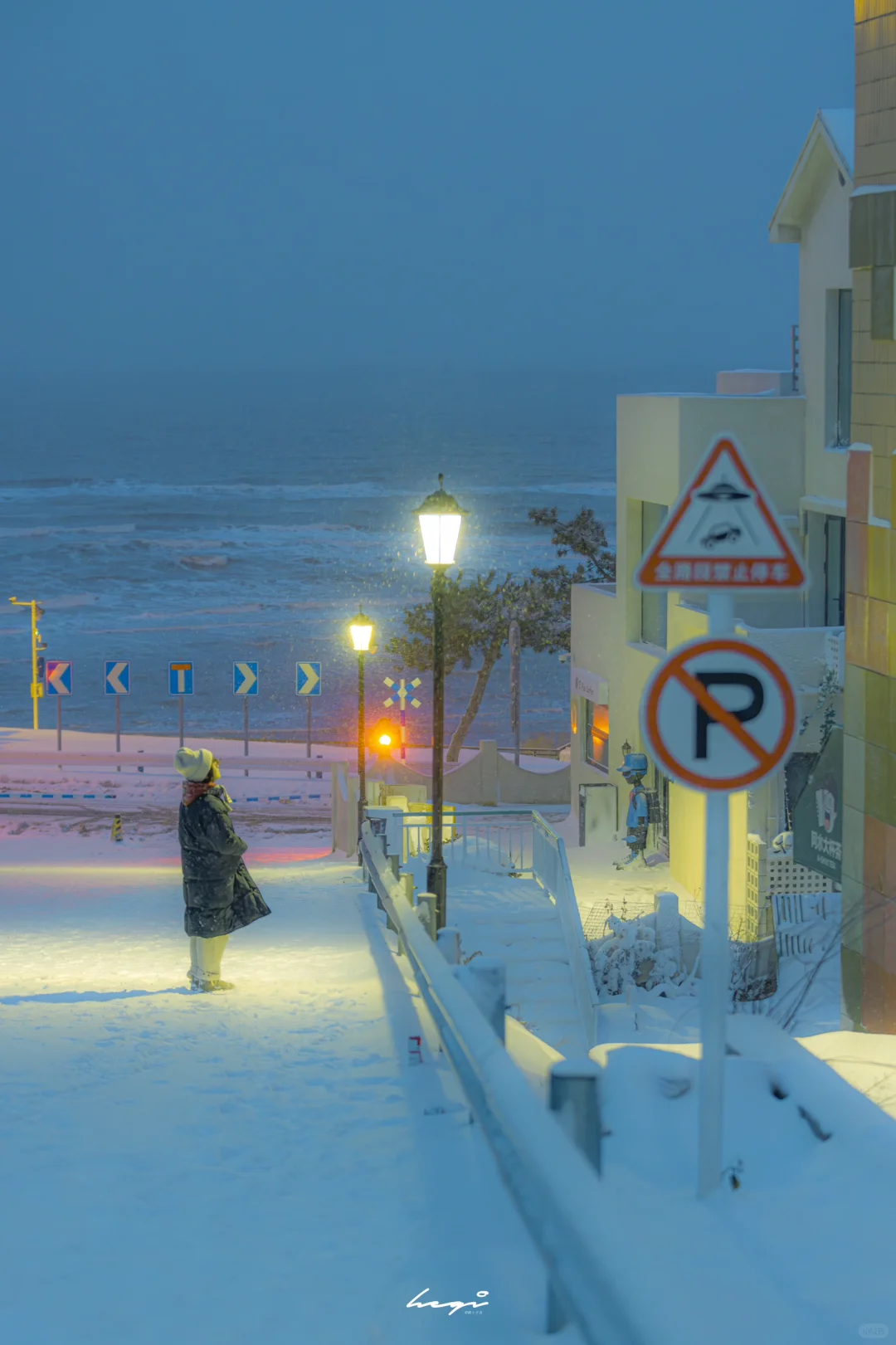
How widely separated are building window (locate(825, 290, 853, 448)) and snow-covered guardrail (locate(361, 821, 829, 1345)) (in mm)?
18159

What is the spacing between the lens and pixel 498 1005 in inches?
225

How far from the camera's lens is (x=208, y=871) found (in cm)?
997

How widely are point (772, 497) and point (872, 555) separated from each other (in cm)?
1184

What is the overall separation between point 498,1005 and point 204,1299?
5.27ft

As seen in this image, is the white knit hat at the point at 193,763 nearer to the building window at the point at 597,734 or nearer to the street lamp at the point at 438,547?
the street lamp at the point at 438,547

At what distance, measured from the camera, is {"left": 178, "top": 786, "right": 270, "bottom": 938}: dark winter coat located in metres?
9.88

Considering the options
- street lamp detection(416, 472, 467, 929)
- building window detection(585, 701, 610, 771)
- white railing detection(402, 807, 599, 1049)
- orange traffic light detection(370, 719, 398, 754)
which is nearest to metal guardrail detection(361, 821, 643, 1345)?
street lamp detection(416, 472, 467, 929)

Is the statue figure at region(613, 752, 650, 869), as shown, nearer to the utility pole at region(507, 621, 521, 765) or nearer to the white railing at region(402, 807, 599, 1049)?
the white railing at region(402, 807, 599, 1049)

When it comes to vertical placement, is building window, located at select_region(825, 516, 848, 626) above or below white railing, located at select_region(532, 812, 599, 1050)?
above

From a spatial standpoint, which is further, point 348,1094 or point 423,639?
point 423,639

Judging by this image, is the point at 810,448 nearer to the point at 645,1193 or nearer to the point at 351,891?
the point at 351,891

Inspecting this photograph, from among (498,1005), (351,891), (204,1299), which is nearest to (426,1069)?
(498,1005)

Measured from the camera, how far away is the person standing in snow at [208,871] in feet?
32.4

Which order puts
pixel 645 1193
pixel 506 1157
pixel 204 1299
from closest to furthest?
pixel 506 1157 → pixel 204 1299 → pixel 645 1193
